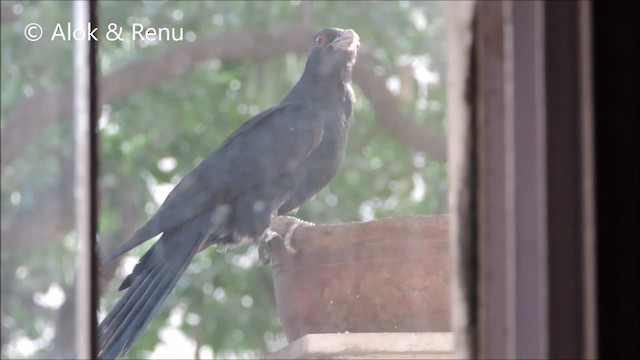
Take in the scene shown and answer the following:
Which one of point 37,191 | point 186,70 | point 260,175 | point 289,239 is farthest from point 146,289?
point 37,191

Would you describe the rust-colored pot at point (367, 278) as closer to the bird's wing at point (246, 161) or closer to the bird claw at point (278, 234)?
the bird claw at point (278, 234)

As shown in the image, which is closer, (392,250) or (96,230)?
(96,230)

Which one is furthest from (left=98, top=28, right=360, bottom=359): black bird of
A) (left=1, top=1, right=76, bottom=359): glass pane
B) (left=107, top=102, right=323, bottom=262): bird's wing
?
(left=1, top=1, right=76, bottom=359): glass pane

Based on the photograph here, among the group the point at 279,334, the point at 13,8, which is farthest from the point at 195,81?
the point at 13,8

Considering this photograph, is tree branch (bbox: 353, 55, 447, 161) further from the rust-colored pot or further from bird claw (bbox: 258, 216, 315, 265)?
bird claw (bbox: 258, 216, 315, 265)

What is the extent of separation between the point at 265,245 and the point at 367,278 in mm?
399

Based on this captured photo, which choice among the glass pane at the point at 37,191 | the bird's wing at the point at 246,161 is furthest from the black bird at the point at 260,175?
the glass pane at the point at 37,191

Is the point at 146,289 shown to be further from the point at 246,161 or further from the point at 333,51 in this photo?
the point at 333,51

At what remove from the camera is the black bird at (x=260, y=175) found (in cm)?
149

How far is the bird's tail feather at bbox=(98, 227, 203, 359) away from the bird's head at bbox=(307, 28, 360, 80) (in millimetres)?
362

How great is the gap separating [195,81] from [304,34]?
193 millimetres

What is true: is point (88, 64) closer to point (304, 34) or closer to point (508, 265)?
point (508, 265)

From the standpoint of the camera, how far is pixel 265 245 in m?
1.53

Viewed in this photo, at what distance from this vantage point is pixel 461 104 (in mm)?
740
